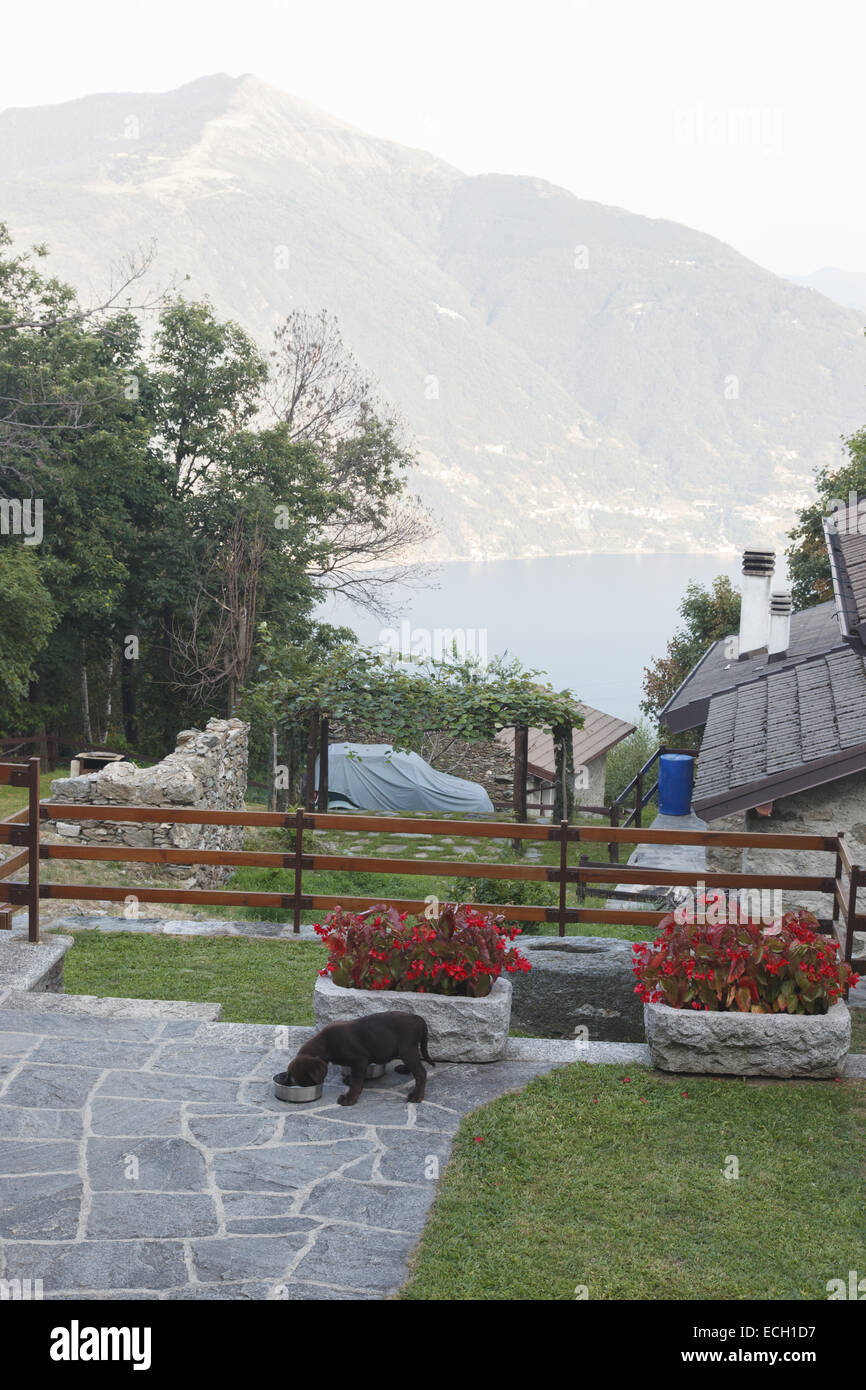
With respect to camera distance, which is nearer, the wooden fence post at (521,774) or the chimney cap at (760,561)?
the chimney cap at (760,561)

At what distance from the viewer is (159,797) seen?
14188mm

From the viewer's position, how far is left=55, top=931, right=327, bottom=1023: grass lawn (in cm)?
799

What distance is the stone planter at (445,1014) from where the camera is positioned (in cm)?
626

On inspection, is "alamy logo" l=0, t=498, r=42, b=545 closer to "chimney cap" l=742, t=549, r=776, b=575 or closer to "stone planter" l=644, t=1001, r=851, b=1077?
"chimney cap" l=742, t=549, r=776, b=575

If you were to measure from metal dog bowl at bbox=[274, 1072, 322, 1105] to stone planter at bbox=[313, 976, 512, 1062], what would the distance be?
0.57m

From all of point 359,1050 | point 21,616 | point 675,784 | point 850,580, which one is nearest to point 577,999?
point 359,1050

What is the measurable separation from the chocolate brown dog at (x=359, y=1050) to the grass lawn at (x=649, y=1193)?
48 cm

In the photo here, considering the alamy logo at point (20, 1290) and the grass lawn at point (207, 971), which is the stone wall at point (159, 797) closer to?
the grass lawn at point (207, 971)

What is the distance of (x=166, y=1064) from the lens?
614 centimetres

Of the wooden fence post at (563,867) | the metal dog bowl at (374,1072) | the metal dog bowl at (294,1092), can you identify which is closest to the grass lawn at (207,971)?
the metal dog bowl at (374,1072)

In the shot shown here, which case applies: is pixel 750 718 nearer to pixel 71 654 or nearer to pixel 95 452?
pixel 95 452
